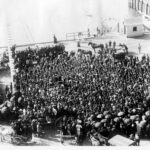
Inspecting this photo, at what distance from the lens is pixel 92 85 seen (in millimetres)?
16484

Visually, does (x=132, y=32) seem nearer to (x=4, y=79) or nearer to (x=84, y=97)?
(x=4, y=79)

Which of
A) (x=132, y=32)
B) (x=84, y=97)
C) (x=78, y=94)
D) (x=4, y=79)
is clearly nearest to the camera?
(x=84, y=97)

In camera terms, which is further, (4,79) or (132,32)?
(132,32)

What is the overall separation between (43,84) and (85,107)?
3.32m

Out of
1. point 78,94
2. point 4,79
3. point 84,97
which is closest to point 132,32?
point 4,79

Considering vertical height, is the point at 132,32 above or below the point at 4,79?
above

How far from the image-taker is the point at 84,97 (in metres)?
15.4

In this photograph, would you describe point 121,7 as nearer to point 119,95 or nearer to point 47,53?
point 47,53

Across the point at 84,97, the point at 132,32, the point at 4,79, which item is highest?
the point at 132,32

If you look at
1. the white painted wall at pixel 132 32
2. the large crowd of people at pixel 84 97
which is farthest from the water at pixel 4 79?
the white painted wall at pixel 132 32

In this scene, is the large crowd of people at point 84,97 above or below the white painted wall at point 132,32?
below

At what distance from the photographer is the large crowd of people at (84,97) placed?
1338cm

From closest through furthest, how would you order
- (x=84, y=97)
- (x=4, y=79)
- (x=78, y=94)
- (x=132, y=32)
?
(x=84, y=97)
(x=78, y=94)
(x=4, y=79)
(x=132, y=32)

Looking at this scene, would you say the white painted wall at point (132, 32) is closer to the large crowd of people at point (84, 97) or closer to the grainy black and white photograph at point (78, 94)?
the grainy black and white photograph at point (78, 94)
